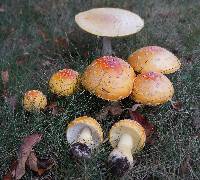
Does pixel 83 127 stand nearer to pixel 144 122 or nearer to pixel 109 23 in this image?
pixel 144 122

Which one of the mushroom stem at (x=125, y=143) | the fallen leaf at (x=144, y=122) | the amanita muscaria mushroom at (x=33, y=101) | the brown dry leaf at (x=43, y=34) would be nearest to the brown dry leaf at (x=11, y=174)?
the amanita muscaria mushroom at (x=33, y=101)

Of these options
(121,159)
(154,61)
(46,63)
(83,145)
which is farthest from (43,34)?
(121,159)

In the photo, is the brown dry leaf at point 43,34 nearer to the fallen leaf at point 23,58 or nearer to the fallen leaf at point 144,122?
the fallen leaf at point 23,58

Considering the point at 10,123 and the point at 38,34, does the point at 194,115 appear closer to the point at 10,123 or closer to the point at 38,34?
the point at 10,123

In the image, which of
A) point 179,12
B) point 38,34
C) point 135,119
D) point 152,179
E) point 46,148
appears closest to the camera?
point 152,179

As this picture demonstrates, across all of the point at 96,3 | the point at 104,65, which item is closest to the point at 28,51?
the point at 96,3

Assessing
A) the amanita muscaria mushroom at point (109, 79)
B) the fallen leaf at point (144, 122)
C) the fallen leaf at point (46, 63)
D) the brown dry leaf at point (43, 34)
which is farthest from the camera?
the brown dry leaf at point (43, 34)
